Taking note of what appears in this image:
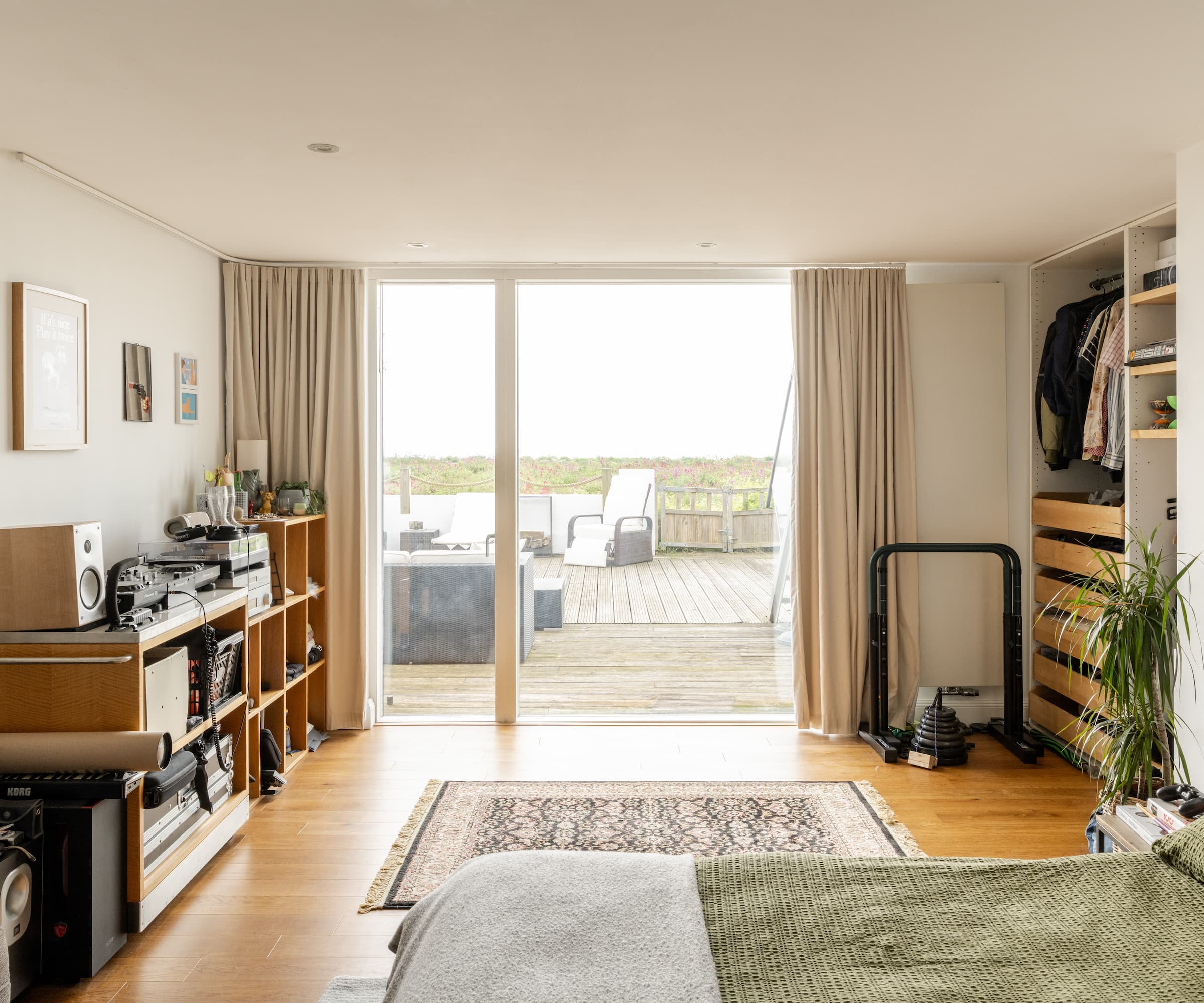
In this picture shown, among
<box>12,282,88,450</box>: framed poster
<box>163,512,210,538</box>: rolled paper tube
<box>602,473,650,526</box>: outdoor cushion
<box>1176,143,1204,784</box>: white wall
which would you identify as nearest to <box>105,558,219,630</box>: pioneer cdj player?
<box>163,512,210,538</box>: rolled paper tube

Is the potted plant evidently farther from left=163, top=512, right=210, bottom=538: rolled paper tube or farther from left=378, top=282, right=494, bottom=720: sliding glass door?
left=163, top=512, right=210, bottom=538: rolled paper tube

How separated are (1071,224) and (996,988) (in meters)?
3.51

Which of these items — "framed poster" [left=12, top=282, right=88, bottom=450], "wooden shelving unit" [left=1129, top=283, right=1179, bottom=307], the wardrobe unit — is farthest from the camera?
the wardrobe unit

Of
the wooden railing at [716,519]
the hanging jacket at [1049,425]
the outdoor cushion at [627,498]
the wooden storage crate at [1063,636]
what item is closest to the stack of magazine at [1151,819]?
the wooden storage crate at [1063,636]

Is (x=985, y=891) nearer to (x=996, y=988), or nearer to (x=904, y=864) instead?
(x=904, y=864)

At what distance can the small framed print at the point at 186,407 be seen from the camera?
4.21 m

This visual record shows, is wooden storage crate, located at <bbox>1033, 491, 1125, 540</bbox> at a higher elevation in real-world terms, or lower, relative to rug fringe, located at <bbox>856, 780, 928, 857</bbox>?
higher

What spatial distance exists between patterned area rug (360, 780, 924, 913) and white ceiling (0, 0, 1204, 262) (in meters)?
2.42

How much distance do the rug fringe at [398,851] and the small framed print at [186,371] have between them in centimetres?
213

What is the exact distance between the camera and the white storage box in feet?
9.42

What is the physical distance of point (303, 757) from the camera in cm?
445

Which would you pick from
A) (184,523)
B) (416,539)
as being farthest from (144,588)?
(416,539)

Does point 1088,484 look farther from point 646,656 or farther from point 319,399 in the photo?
point 319,399

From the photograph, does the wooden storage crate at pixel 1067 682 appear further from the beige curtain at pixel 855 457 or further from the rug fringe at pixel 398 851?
the rug fringe at pixel 398 851
